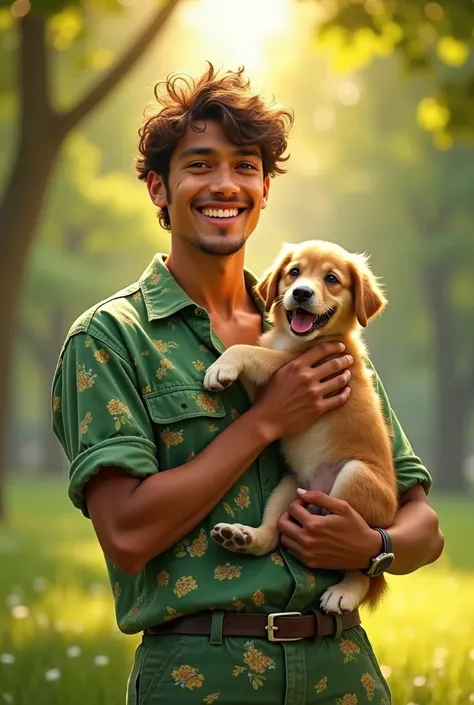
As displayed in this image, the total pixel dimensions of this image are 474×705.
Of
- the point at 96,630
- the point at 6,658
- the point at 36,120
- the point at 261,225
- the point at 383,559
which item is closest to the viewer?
the point at 383,559

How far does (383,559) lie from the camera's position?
3369mm

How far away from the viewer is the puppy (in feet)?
11.4

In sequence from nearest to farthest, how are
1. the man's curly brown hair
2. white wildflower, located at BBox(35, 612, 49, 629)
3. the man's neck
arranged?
the man's curly brown hair < the man's neck < white wildflower, located at BBox(35, 612, 49, 629)

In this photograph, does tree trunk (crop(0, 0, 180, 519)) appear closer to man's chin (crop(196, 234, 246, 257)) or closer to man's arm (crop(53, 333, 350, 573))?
man's chin (crop(196, 234, 246, 257))

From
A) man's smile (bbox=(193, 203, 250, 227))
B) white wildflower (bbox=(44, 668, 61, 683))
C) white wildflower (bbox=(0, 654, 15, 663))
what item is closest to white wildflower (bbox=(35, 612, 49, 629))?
white wildflower (bbox=(0, 654, 15, 663))

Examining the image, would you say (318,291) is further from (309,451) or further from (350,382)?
(309,451)

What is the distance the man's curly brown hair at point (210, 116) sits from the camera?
3.56 meters

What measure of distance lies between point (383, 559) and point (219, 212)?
1.21 m

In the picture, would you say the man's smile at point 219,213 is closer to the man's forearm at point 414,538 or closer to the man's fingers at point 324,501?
the man's fingers at point 324,501

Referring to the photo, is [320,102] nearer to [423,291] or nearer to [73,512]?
[423,291]

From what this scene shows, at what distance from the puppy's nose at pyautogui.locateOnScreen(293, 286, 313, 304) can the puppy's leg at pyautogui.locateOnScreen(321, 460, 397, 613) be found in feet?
1.90

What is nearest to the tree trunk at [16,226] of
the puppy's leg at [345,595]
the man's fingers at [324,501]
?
the man's fingers at [324,501]

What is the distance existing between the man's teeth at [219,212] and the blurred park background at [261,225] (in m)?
3.37

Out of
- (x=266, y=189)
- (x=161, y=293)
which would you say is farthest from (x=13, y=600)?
(x=161, y=293)
